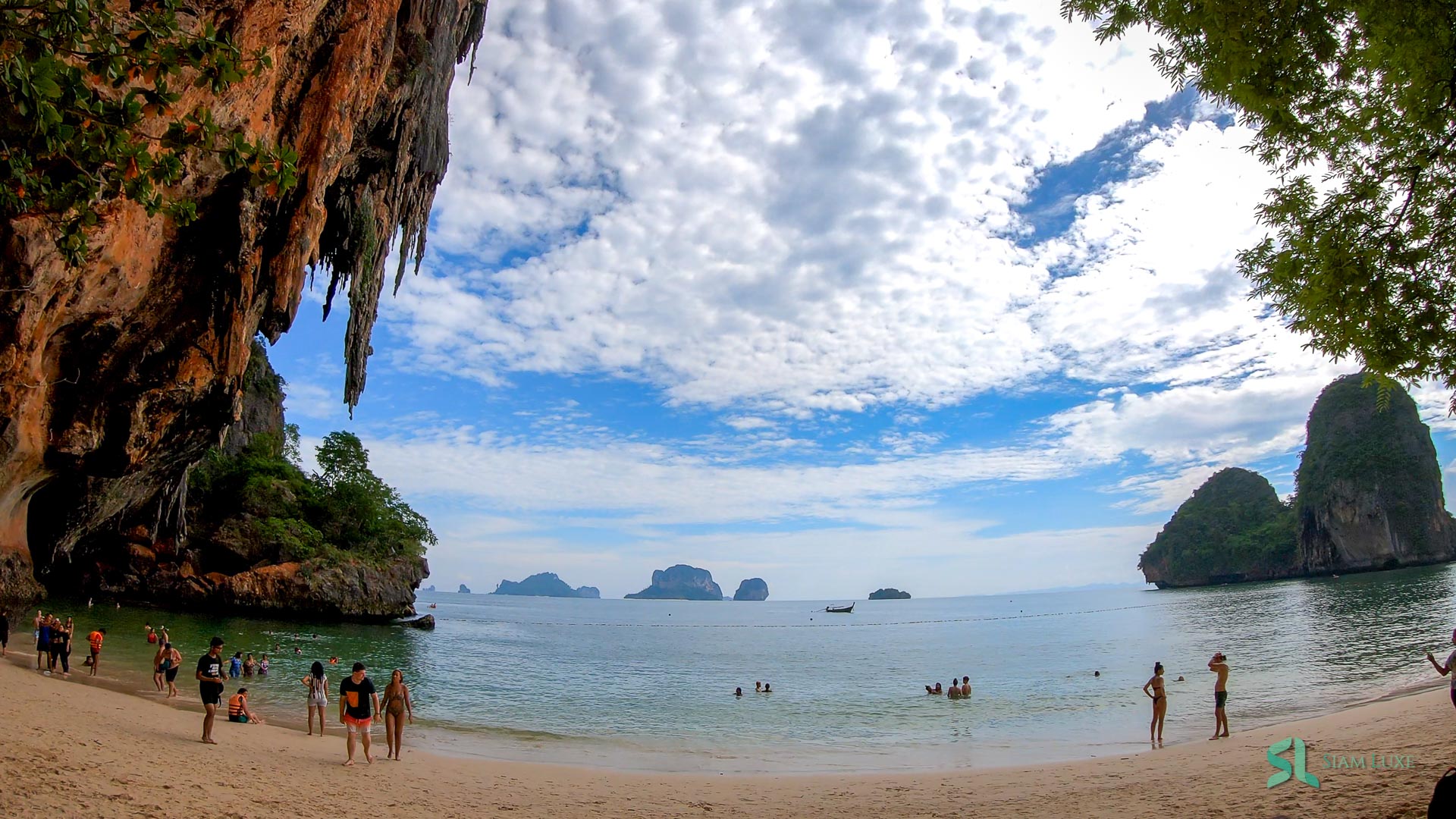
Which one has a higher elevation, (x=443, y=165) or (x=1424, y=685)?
→ (x=443, y=165)

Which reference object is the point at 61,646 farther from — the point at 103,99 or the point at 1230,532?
the point at 1230,532

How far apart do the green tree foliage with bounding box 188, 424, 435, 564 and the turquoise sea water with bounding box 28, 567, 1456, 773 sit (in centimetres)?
551

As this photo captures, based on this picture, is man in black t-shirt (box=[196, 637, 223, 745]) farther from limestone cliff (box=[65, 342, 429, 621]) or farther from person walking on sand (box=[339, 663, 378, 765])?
limestone cliff (box=[65, 342, 429, 621])

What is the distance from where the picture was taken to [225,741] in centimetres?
1172

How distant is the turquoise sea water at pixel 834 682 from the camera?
1755cm

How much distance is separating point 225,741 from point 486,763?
4.36 meters

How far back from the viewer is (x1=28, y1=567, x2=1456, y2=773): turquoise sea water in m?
17.5

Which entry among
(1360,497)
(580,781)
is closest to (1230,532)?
(1360,497)

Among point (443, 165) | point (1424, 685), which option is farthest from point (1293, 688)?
Result: point (443, 165)

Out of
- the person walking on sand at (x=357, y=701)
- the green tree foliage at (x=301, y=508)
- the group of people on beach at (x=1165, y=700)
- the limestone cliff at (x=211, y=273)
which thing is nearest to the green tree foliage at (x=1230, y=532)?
the group of people on beach at (x=1165, y=700)

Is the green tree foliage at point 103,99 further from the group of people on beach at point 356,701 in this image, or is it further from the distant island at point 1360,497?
the distant island at point 1360,497

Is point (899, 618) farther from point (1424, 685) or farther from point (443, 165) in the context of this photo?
point (443, 165)

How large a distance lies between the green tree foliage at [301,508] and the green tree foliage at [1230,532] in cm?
13092

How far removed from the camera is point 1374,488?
315ft
